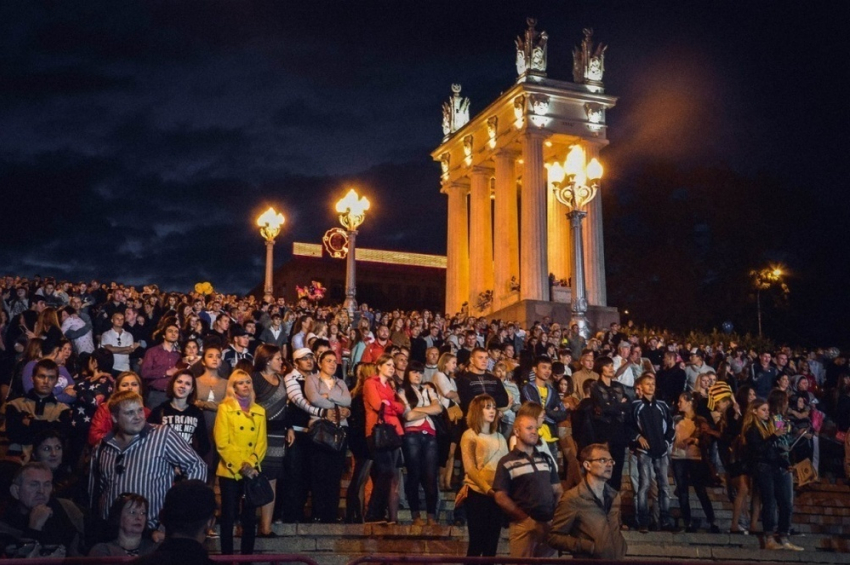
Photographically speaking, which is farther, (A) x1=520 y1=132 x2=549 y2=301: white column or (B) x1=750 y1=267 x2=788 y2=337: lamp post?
(B) x1=750 y1=267 x2=788 y2=337: lamp post

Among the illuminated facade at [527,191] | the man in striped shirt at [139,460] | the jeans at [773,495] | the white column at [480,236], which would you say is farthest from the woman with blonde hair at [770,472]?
the white column at [480,236]

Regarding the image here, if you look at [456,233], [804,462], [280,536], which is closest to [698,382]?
[804,462]

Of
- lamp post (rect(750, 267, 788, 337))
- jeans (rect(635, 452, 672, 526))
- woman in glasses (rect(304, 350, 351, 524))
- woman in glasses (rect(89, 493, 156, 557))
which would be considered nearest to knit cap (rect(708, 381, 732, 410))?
jeans (rect(635, 452, 672, 526))

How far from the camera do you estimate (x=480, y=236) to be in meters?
48.1

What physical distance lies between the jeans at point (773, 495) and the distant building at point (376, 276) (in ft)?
222

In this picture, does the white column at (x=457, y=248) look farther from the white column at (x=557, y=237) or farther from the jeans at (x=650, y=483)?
the jeans at (x=650, y=483)

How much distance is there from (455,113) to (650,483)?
4148cm

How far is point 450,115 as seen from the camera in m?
53.1

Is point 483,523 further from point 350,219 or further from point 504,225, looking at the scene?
point 504,225

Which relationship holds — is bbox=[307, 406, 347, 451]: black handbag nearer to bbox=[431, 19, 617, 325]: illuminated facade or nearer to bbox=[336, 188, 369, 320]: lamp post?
bbox=[336, 188, 369, 320]: lamp post

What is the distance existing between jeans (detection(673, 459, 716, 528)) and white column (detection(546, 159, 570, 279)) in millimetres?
32752

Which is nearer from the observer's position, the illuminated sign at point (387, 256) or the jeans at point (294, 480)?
the jeans at point (294, 480)

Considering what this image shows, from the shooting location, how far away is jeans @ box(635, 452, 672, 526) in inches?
497

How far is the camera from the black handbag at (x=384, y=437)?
36.8 feet
